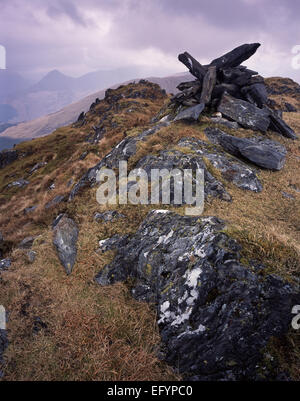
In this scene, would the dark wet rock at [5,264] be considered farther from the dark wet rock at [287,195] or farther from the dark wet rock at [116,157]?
the dark wet rock at [287,195]

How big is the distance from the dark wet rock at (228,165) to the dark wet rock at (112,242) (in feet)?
22.1

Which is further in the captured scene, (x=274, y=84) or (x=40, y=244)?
(x=274, y=84)

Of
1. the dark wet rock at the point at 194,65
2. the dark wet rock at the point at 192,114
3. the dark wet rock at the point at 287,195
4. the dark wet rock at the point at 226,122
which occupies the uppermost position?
the dark wet rock at the point at 194,65

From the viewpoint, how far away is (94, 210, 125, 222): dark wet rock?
10384 mm

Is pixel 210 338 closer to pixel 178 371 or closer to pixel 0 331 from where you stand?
pixel 178 371

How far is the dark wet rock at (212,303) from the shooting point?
488cm

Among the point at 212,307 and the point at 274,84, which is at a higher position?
the point at 274,84

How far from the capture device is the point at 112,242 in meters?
9.22

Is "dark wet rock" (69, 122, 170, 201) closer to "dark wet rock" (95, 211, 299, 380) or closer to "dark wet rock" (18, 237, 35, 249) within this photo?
"dark wet rock" (18, 237, 35, 249)

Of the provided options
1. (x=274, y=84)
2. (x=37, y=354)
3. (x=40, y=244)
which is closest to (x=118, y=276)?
(x=37, y=354)

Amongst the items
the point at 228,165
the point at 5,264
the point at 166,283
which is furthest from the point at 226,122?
the point at 5,264

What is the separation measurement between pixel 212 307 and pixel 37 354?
15.0ft

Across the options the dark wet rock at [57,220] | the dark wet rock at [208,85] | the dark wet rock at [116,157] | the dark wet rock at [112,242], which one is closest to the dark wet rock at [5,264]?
the dark wet rock at [57,220]

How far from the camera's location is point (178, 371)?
520cm
